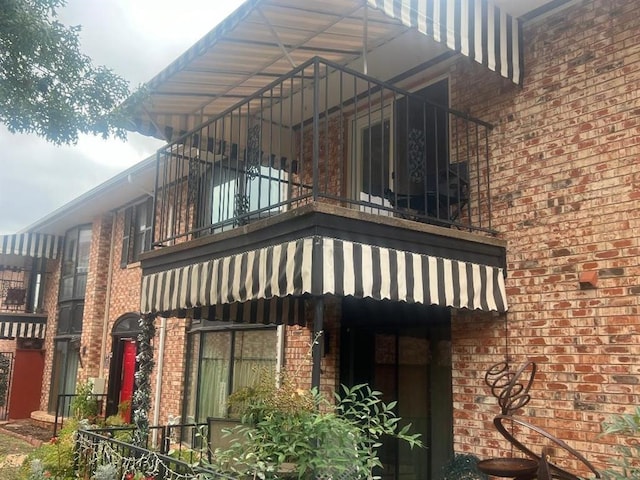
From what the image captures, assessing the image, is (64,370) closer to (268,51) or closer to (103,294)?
(103,294)

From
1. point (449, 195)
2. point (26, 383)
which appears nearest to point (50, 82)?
point (449, 195)

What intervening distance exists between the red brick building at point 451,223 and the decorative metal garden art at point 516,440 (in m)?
0.15

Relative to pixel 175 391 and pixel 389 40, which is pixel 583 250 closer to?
pixel 389 40

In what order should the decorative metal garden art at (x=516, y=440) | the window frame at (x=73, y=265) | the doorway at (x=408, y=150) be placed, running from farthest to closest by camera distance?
the window frame at (x=73, y=265)
the doorway at (x=408, y=150)
the decorative metal garden art at (x=516, y=440)

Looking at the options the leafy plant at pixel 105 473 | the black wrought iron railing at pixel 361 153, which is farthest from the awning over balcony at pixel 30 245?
the leafy plant at pixel 105 473

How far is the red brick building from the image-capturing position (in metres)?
4.87

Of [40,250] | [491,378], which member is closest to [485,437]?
[491,378]

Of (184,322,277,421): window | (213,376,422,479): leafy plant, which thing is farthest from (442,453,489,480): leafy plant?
(184,322,277,421): window

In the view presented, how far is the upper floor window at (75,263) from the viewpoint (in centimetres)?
1694

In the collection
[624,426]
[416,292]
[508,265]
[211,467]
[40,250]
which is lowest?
[211,467]

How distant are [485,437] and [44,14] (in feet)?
21.8

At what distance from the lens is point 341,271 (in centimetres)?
455

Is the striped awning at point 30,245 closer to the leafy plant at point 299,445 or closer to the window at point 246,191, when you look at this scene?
the window at point 246,191

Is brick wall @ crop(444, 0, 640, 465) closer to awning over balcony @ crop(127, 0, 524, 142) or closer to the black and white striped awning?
awning over balcony @ crop(127, 0, 524, 142)
